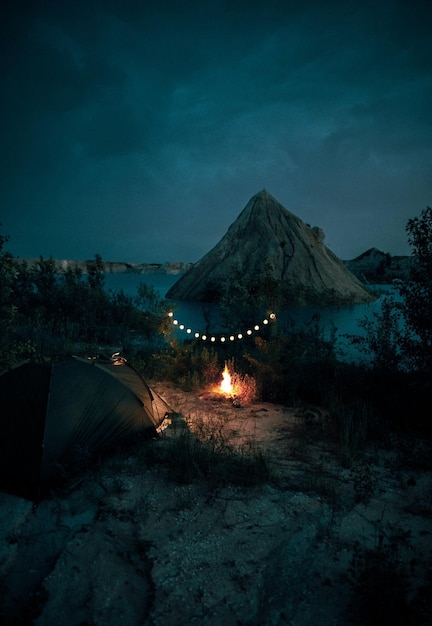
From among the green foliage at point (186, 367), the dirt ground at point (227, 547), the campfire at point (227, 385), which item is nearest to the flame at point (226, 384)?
the campfire at point (227, 385)

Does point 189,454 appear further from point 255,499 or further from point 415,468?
Answer: point 415,468

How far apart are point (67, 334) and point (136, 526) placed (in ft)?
38.7

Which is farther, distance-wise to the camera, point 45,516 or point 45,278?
point 45,278

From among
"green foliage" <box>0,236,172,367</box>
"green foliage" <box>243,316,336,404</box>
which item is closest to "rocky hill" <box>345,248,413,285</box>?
"green foliage" <box>0,236,172,367</box>

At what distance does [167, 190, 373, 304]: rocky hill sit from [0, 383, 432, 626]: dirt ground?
23784mm

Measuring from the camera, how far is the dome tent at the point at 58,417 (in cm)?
484

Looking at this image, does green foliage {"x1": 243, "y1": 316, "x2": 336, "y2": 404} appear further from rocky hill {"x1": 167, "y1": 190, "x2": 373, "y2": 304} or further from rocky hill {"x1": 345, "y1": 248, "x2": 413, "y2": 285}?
rocky hill {"x1": 345, "y1": 248, "x2": 413, "y2": 285}

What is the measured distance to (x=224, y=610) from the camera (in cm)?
304

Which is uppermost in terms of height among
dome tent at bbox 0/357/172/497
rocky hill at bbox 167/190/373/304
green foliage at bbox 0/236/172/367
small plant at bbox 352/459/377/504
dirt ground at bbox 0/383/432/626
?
rocky hill at bbox 167/190/373/304

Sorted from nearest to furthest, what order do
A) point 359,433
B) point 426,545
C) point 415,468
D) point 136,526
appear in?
point 426,545 < point 136,526 < point 415,468 < point 359,433

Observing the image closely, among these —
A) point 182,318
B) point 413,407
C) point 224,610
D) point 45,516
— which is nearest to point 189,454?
point 45,516

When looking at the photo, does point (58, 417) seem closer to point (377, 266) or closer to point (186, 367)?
point (186, 367)

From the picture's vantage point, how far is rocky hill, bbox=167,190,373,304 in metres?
30.7

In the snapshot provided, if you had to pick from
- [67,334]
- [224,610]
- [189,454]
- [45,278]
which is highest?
[45,278]
